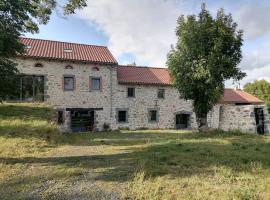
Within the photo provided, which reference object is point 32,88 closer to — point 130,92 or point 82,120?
point 82,120

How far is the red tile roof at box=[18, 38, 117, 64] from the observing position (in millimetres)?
25297

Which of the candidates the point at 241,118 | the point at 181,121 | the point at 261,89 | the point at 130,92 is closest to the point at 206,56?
the point at 241,118

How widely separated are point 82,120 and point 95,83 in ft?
12.0

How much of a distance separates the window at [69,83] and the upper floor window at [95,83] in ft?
5.74

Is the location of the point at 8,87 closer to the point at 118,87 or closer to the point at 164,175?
the point at 164,175

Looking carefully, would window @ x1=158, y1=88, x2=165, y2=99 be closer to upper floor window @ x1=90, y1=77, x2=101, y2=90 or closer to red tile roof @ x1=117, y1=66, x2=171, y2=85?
red tile roof @ x1=117, y1=66, x2=171, y2=85

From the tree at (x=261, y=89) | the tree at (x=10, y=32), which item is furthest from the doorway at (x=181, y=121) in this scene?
the tree at (x=261, y=89)

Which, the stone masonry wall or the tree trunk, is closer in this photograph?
the tree trunk

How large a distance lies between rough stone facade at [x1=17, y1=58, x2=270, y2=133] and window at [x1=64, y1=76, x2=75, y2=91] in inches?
14.2

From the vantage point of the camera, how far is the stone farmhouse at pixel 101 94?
981 inches

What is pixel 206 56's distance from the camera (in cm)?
1827

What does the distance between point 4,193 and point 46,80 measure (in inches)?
776

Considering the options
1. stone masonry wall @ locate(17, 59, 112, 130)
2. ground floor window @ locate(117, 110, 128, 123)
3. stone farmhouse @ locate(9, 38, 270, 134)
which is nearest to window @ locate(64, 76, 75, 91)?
stone farmhouse @ locate(9, 38, 270, 134)

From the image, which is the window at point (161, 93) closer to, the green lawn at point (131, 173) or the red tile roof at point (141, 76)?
the red tile roof at point (141, 76)
